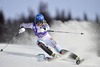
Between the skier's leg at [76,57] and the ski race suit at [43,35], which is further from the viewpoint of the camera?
the ski race suit at [43,35]

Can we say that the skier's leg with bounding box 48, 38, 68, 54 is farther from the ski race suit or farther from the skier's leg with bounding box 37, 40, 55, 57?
the skier's leg with bounding box 37, 40, 55, 57

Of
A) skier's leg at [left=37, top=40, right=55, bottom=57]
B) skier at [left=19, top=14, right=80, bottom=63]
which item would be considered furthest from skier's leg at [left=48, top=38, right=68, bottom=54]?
skier's leg at [left=37, top=40, right=55, bottom=57]

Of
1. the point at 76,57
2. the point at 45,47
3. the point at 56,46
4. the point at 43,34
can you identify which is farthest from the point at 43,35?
the point at 76,57

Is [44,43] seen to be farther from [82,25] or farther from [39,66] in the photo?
[82,25]

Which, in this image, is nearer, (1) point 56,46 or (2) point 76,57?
(2) point 76,57

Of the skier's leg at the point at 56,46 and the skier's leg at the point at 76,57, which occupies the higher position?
the skier's leg at the point at 56,46

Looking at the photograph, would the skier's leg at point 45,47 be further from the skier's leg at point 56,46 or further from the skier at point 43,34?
the skier's leg at point 56,46

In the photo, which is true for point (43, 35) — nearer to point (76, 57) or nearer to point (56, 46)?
point (56, 46)

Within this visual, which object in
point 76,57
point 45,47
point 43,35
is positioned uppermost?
point 43,35

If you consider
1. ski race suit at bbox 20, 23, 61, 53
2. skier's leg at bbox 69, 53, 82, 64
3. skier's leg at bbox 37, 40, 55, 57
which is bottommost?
skier's leg at bbox 69, 53, 82, 64

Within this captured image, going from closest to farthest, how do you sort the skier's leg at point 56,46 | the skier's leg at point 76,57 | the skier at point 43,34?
1. the skier's leg at point 76,57
2. the skier at point 43,34
3. the skier's leg at point 56,46

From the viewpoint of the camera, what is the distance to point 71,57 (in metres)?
7.84

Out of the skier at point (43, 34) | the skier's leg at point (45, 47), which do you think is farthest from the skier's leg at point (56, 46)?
the skier's leg at point (45, 47)

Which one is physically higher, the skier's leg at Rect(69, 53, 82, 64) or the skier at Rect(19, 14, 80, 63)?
the skier at Rect(19, 14, 80, 63)
